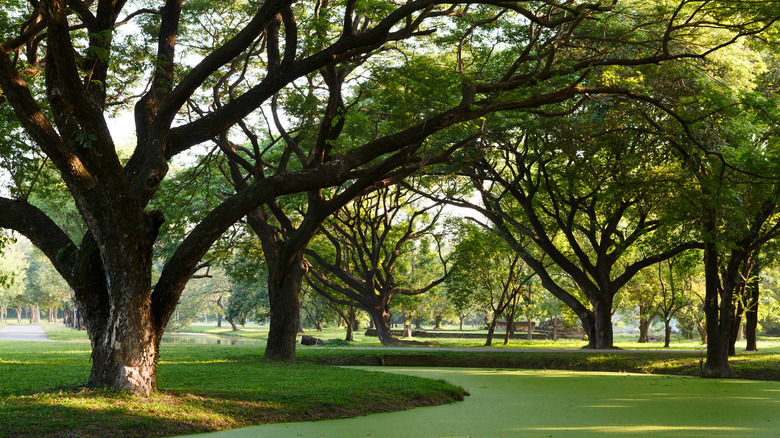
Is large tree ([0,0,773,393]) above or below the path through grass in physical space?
above

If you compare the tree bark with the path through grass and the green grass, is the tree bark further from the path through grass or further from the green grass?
the green grass

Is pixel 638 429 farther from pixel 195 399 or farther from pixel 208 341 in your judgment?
pixel 208 341

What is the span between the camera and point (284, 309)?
43.0ft

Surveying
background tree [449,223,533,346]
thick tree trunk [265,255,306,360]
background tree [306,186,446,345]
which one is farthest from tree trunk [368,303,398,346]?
thick tree trunk [265,255,306,360]

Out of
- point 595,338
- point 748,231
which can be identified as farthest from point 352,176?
point 595,338

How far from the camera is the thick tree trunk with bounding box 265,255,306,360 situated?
43.0 feet

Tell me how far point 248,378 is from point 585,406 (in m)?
4.90

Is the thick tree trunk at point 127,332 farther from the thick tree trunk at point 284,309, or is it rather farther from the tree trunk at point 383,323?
the tree trunk at point 383,323

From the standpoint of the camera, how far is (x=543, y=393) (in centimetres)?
902

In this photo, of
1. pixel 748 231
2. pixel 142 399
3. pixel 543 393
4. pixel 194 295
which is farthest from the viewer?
pixel 194 295

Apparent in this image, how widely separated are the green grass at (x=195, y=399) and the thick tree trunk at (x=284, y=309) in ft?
7.65

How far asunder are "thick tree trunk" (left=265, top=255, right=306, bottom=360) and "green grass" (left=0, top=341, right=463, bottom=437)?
2.33 meters

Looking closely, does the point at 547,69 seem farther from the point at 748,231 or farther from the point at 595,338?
the point at 595,338

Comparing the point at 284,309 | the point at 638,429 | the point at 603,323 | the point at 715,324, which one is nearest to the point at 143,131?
the point at 284,309
